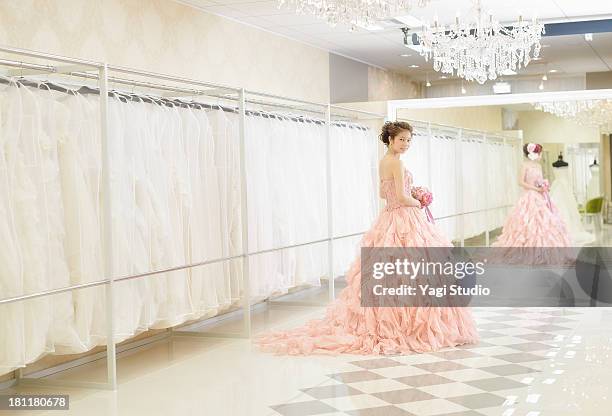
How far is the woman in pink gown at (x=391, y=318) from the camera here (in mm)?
5977

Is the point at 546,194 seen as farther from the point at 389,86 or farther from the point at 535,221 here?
the point at 389,86

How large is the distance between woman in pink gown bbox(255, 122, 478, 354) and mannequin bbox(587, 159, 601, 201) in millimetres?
3843

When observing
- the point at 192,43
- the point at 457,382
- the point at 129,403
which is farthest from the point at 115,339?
the point at 192,43

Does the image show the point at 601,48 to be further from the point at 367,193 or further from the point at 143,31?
the point at 143,31

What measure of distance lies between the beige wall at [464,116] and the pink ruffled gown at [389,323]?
12.5 feet

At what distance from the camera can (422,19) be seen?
8.26 m

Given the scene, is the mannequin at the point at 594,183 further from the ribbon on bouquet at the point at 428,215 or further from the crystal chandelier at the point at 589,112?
the ribbon on bouquet at the point at 428,215

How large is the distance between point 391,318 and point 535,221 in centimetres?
443

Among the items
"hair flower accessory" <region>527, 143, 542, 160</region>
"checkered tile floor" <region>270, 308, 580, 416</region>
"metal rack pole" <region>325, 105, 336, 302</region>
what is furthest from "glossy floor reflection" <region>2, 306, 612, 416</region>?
"hair flower accessory" <region>527, 143, 542, 160</region>

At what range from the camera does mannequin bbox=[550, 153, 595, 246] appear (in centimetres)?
964

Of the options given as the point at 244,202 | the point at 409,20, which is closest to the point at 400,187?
the point at 244,202

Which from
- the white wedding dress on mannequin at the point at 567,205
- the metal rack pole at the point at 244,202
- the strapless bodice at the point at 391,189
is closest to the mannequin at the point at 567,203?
the white wedding dress on mannequin at the point at 567,205

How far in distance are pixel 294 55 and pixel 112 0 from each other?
3277 millimetres

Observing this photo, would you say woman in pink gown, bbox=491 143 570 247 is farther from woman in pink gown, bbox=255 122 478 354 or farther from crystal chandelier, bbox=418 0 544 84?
woman in pink gown, bbox=255 122 478 354
